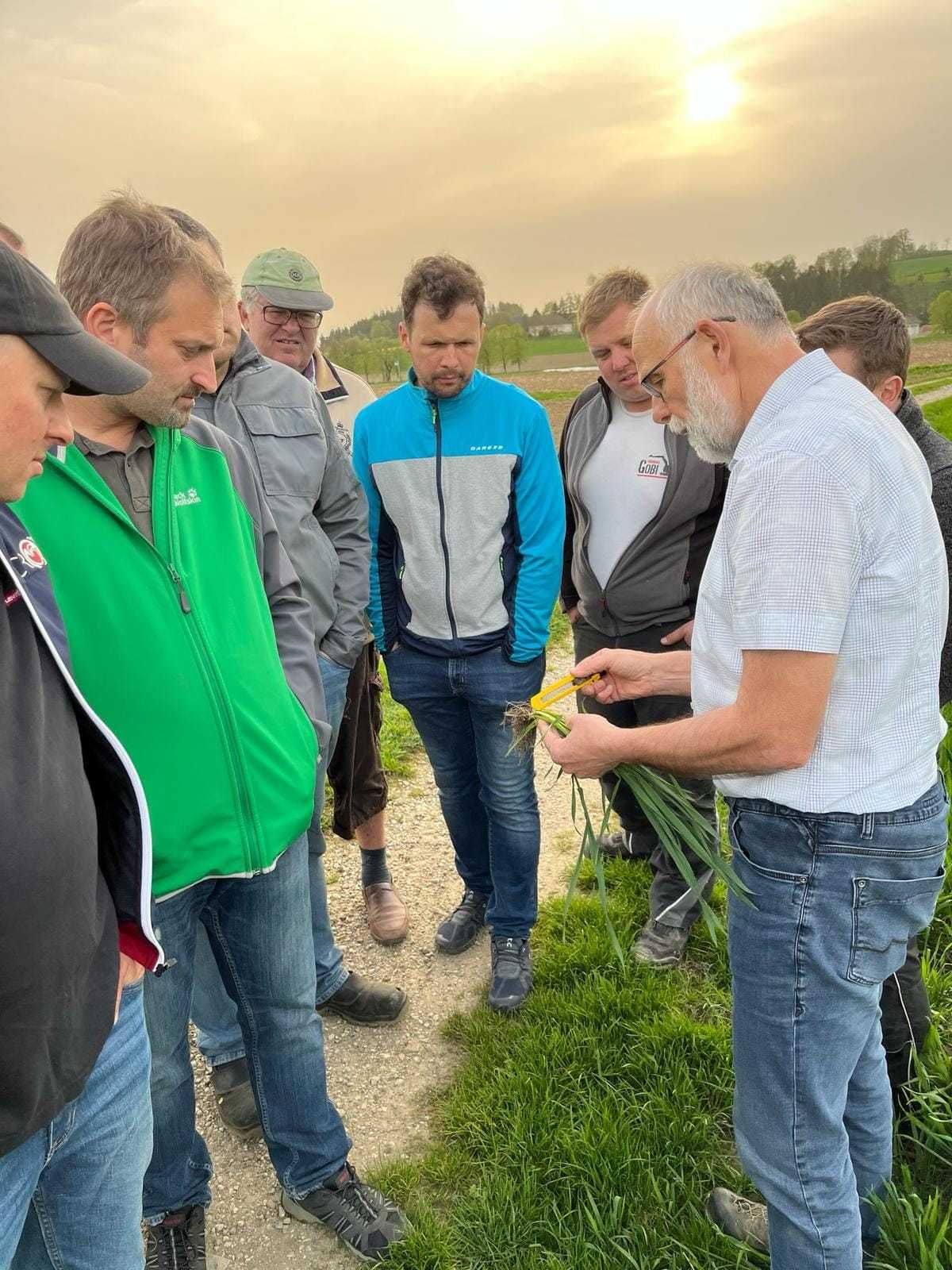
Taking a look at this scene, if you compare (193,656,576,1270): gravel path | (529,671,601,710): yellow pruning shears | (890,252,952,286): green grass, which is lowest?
(193,656,576,1270): gravel path

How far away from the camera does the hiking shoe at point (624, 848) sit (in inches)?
172

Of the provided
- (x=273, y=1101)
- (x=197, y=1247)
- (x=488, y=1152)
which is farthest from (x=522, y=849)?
(x=197, y=1247)

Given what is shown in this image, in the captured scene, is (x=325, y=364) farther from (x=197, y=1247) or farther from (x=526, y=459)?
(x=197, y=1247)

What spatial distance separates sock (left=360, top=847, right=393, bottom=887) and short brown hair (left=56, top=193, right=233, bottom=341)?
2730mm

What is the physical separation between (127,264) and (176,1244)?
2468 millimetres

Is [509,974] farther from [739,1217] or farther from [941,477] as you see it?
[941,477]

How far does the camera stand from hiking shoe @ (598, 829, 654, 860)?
4359mm

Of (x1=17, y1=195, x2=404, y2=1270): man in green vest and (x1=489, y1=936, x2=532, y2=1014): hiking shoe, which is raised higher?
(x1=17, y1=195, x2=404, y2=1270): man in green vest

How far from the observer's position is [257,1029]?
2455 mm

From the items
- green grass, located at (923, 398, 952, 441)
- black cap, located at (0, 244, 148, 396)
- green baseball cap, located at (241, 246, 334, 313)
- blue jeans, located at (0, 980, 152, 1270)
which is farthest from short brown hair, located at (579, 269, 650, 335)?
green grass, located at (923, 398, 952, 441)

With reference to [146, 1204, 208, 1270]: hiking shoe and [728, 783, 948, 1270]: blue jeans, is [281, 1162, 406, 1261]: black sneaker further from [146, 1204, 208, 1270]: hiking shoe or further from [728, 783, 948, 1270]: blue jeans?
[728, 783, 948, 1270]: blue jeans

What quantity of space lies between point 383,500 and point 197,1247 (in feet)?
8.08

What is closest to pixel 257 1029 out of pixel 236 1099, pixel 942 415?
pixel 236 1099

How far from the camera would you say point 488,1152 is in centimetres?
280
